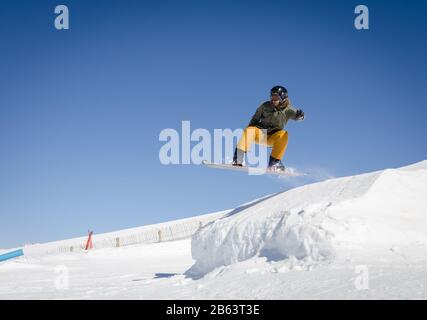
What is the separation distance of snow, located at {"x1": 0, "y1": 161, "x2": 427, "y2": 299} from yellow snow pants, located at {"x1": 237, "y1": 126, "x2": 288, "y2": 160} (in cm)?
197

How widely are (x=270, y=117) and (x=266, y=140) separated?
489 mm

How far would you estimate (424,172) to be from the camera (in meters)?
5.46

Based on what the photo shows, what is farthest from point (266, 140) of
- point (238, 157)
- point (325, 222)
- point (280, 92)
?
point (325, 222)

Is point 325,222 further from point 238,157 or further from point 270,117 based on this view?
point 238,157

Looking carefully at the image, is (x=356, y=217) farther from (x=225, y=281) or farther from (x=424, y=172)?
(x=424, y=172)

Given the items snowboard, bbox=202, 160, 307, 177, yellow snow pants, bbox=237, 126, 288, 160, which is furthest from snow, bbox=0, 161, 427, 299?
snowboard, bbox=202, 160, 307, 177

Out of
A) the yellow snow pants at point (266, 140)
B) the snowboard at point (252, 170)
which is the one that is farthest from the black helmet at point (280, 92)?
the snowboard at point (252, 170)

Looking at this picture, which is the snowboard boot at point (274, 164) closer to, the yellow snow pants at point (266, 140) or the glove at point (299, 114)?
the yellow snow pants at point (266, 140)

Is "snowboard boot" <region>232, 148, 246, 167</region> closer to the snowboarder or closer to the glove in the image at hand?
the snowboarder

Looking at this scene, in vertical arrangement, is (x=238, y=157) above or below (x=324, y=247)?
above

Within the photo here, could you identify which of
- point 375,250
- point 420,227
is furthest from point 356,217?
point 420,227

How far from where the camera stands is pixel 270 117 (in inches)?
296

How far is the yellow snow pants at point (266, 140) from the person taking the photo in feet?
24.7
